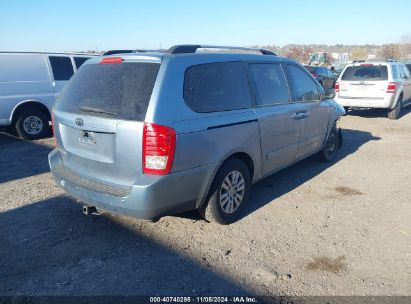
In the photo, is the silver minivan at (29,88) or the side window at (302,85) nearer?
the side window at (302,85)

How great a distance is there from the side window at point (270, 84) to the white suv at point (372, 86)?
705 cm

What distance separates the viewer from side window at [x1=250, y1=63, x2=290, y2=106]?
4.29 metres

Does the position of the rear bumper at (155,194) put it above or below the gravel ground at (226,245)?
above

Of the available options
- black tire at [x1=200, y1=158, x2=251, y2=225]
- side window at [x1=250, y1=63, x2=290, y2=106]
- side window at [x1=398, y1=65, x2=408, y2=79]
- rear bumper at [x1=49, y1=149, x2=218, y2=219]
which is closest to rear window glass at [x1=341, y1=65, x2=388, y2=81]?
side window at [x1=398, y1=65, x2=408, y2=79]

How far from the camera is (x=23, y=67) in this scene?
809cm

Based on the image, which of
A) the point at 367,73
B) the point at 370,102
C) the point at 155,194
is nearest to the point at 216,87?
the point at 155,194

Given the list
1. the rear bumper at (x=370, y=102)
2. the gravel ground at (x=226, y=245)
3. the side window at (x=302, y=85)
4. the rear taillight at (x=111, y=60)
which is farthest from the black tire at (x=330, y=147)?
the rear bumper at (x=370, y=102)

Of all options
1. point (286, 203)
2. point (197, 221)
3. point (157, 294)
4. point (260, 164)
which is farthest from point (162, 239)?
point (286, 203)

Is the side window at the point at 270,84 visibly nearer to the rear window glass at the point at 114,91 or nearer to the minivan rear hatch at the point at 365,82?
the rear window glass at the point at 114,91

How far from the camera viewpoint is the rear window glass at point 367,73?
10758 millimetres

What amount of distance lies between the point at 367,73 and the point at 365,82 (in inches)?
14.5

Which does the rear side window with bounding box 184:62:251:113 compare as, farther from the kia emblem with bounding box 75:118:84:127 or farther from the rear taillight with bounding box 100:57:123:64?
the kia emblem with bounding box 75:118:84:127

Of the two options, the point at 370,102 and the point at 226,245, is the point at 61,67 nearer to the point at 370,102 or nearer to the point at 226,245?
the point at 226,245

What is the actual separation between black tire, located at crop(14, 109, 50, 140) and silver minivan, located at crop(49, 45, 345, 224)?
193 inches
